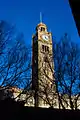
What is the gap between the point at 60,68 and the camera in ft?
61.8

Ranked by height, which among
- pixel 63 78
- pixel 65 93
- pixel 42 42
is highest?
pixel 42 42

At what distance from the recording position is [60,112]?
1231 cm

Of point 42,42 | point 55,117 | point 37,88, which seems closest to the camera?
point 55,117

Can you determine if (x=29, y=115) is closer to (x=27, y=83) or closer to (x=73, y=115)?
(x=73, y=115)

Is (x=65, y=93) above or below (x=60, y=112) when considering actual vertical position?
above

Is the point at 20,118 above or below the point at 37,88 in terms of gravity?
below

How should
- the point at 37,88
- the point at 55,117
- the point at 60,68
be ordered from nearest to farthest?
the point at 55,117, the point at 60,68, the point at 37,88

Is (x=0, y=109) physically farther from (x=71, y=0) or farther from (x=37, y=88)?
(x=37, y=88)

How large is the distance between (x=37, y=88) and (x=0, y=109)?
10519mm

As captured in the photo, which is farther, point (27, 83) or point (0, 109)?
point (27, 83)

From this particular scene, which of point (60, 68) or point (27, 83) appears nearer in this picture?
point (27, 83)

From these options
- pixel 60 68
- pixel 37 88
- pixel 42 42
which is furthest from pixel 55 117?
pixel 42 42

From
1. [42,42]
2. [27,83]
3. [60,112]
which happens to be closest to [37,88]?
[27,83]

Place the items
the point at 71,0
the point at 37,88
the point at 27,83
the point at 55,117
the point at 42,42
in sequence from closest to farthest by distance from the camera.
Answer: the point at 71,0 → the point at 55,117 → the point at 27,83 → the point at 37,88 → the point at 42,42
